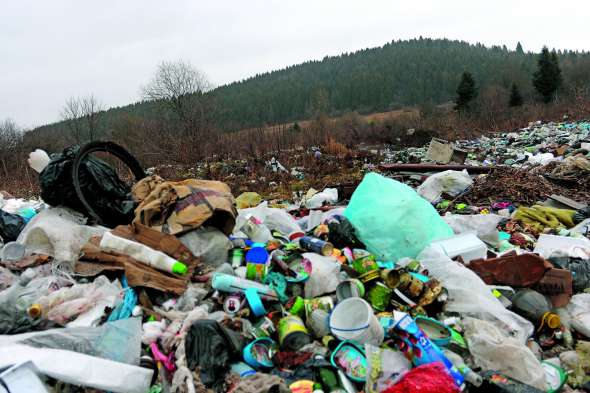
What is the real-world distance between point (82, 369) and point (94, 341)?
0.78 ft

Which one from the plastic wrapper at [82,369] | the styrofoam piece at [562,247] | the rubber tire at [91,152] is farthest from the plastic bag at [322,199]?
the plastic wrapper at [82,369]

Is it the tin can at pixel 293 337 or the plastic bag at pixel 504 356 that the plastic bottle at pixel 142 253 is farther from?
the plastic bag at pixel 504 356

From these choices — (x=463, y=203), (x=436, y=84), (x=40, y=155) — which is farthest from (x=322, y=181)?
(x=436, y=84)

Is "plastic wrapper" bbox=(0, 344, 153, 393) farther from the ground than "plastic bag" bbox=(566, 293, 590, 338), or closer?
farther from the ground

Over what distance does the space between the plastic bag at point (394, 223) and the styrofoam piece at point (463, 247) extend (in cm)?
15

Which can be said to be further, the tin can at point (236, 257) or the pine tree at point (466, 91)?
the pine tree at point (466, 91)

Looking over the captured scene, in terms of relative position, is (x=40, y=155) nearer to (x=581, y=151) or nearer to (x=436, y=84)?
(x=581, y=151)

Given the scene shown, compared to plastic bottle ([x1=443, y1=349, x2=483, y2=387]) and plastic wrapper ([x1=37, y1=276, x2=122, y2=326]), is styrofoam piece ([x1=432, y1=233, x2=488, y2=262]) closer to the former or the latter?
plastic bottle ([x1=443, y1=349, x2=483, y2=387])

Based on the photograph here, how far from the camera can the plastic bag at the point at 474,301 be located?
7.07ft

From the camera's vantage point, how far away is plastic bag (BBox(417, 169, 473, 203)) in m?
5.48

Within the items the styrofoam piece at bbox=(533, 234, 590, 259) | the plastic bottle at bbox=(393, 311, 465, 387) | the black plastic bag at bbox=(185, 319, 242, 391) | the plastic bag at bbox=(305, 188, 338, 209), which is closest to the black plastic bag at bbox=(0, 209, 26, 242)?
the black plastic bag at bbox=(185, 319, 242, 391)

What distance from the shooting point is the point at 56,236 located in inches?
111

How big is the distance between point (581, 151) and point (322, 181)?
498 cm

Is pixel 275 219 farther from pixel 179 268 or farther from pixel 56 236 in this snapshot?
pixel 56 236
